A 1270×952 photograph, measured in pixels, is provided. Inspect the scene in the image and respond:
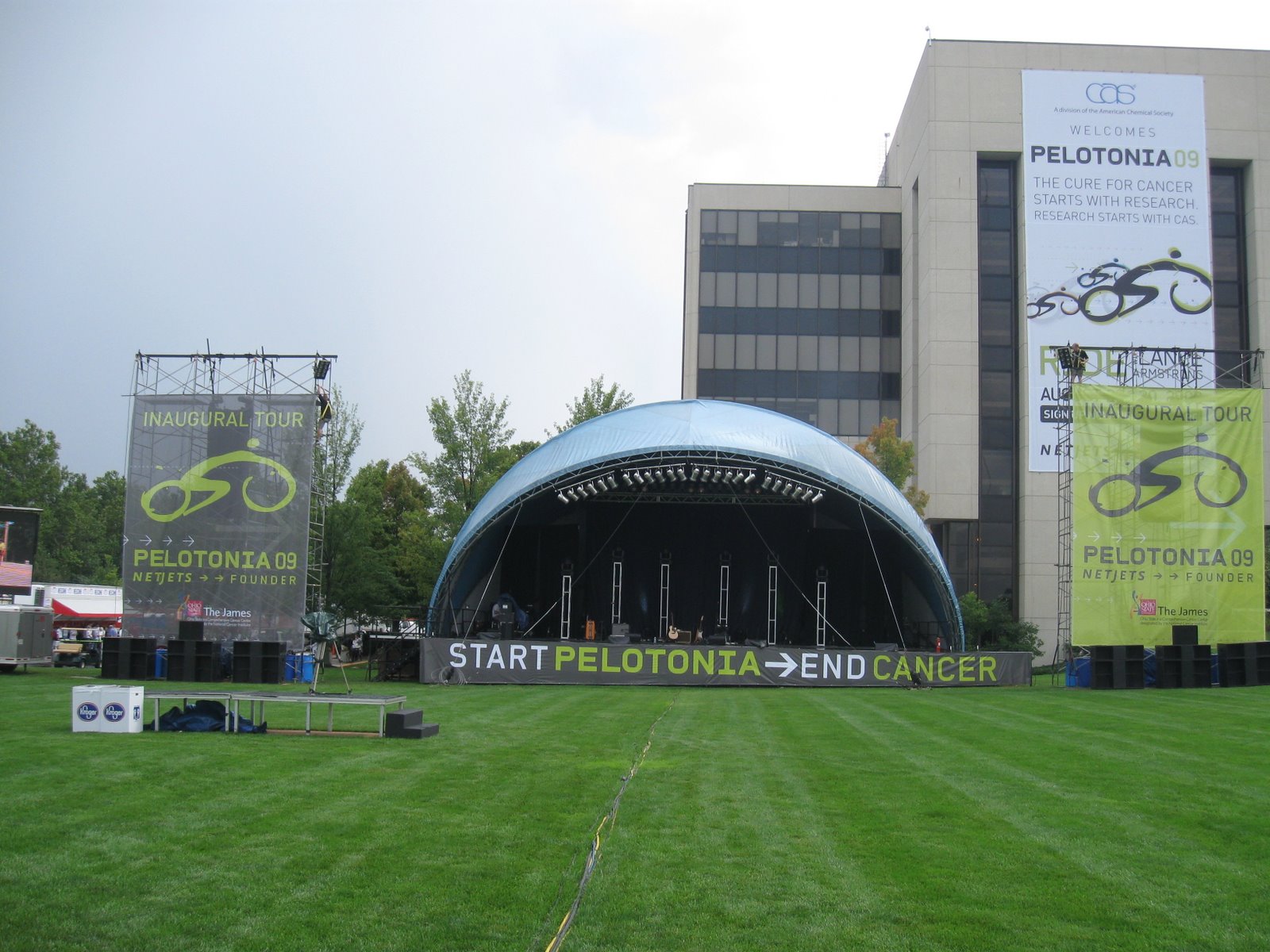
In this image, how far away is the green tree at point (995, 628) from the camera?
1730 inches

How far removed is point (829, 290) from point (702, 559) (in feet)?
84.6

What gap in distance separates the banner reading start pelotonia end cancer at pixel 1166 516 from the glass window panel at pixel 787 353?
29.1 meters

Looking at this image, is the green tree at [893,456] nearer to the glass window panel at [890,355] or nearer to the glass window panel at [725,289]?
the glass window panel at [890,355]

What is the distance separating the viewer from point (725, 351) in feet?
188

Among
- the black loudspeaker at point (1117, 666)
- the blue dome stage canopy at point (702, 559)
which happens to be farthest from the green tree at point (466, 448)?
the black loudspeaker at point (1117, 666)

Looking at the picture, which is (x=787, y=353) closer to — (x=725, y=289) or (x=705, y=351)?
(x=705, y=351)

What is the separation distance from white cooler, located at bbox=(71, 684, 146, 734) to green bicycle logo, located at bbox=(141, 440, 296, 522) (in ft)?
47.0

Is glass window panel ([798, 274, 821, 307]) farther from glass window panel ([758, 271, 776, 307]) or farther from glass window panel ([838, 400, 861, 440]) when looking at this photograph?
glass window panel ([838, 400, 861, 440])

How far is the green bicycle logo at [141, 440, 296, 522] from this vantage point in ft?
92.0

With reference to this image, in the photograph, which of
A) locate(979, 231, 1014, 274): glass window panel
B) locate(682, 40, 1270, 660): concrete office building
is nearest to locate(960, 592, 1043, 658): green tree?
locate(682, 40, 1270, 660): concrete office building

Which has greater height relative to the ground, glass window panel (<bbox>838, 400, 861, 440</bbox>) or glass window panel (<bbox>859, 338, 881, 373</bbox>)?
glass window panel (<bbox>859, 338, 881, 373</bbox>)

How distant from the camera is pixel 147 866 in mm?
7375

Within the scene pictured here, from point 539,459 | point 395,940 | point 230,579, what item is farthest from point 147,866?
point 539,459

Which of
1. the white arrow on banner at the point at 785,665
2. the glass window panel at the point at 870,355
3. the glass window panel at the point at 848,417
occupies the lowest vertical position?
the white arrow on banner at the point at 785,665
